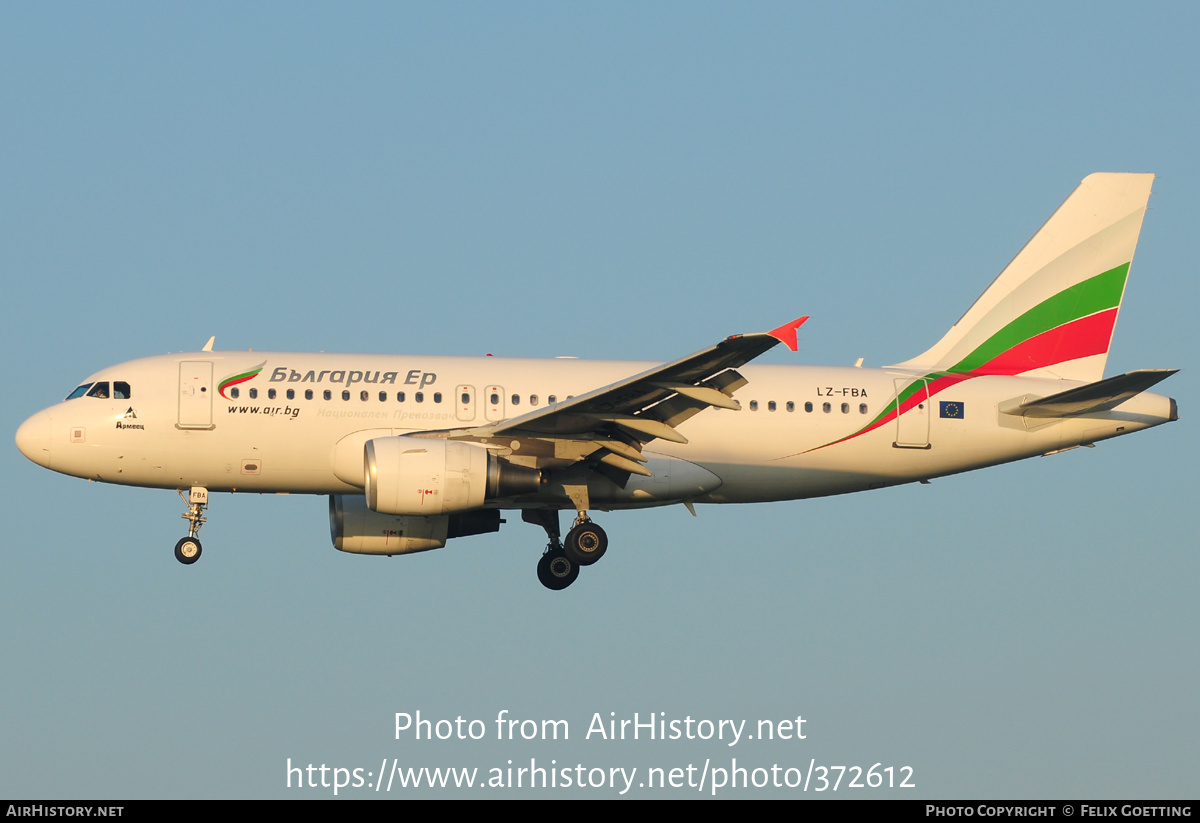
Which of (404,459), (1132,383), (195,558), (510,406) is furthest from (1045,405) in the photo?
(195,558)

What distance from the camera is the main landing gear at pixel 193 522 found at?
32344 millimetres

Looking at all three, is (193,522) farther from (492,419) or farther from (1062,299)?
(1062,299)

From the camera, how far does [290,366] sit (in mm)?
32625

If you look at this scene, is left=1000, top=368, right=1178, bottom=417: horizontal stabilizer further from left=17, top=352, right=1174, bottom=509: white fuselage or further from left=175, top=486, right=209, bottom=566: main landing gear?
left=175, top=486, right=209, bottom=566: main landing gear

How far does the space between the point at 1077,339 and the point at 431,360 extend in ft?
48.9

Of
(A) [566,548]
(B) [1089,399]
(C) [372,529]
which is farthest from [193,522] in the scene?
(B) [1089,399]

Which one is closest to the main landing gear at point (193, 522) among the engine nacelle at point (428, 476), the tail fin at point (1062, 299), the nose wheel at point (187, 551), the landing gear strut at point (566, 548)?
the nose wheel at point (187, 551)

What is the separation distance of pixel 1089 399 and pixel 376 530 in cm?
1567

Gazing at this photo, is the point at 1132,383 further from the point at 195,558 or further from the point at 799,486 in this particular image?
the point at 195,558

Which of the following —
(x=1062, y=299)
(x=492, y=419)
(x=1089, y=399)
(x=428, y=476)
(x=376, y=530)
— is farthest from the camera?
(x=1062, y=299)

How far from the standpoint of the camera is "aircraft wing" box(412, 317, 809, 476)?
93.6 feet

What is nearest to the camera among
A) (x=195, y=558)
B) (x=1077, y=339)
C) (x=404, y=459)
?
(x=404, y=459)

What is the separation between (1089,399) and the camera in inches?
1303

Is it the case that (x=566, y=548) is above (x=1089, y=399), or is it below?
below
